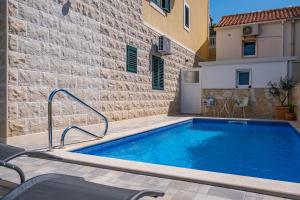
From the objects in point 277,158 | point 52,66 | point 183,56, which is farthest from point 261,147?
point 183,56

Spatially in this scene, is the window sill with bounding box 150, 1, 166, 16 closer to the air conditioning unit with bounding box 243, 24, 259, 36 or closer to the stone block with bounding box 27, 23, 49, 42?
the stone block with bounding box 27, 23, 49, 42

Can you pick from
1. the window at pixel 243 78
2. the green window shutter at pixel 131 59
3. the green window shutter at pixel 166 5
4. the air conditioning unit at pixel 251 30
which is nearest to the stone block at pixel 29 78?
the green window shutter at pixel 131 59

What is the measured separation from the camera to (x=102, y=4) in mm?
7605

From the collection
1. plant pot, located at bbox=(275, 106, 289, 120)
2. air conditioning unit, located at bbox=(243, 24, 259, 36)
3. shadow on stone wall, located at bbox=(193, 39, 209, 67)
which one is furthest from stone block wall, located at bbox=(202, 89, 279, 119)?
air conditioning unit, located at bbox=(243, 24, 259, 36)

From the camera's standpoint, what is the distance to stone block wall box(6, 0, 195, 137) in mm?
5148

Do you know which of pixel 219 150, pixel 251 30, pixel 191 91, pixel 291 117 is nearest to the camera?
pixel 219 150

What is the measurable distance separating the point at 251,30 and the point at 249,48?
3.81 feet

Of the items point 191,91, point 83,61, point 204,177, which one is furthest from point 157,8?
point 204,177

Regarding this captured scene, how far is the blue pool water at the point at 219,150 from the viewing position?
13.9 ft

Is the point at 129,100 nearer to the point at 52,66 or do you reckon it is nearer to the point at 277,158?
the point at 52,66

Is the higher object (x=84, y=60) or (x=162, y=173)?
(x=84, y=60)

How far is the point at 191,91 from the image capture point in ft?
42.5

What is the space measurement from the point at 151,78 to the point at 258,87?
4952 mm

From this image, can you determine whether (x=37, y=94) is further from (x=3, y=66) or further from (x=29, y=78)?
(x=3, y=66)
